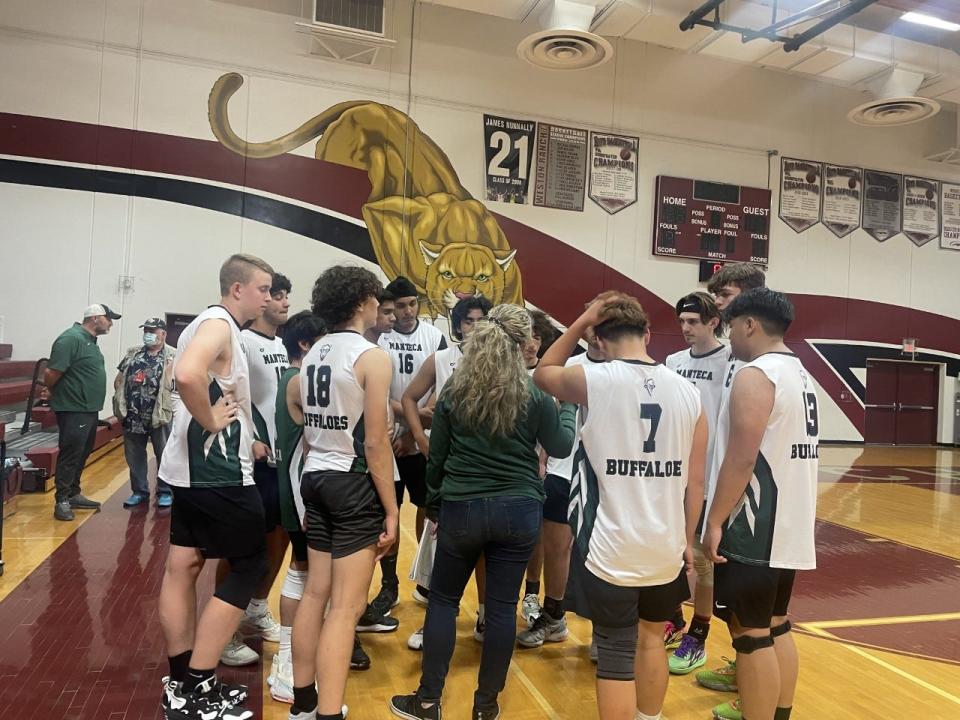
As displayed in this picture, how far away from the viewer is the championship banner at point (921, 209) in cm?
1328

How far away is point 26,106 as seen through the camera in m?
8.86

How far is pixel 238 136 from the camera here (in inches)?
378

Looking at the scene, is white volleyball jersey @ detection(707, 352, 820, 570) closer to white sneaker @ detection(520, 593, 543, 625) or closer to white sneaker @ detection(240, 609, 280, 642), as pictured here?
white sneaker @ detection(520, 593, 543, 625)

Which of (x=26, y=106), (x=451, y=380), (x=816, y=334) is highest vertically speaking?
(x=26, y=106)

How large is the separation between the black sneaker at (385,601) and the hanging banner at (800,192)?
11.6 metres

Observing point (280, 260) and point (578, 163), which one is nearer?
point (280, 260)

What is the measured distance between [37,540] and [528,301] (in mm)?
7830

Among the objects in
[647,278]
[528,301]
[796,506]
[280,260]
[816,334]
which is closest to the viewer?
[796,506]

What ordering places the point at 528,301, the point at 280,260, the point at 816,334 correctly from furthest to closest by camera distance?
the point at 816,334
the point at 528,301
the point at 280,260

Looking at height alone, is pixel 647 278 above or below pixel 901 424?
above

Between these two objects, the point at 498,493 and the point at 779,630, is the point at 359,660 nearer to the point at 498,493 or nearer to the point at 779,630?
the point at 498,493

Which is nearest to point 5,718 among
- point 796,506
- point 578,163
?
point 796,506

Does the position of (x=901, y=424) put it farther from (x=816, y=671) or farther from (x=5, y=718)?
(x=5, y=718)

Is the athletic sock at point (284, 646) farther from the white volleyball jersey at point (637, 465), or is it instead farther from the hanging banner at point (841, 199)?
the hanging banner at point (841, 199)
